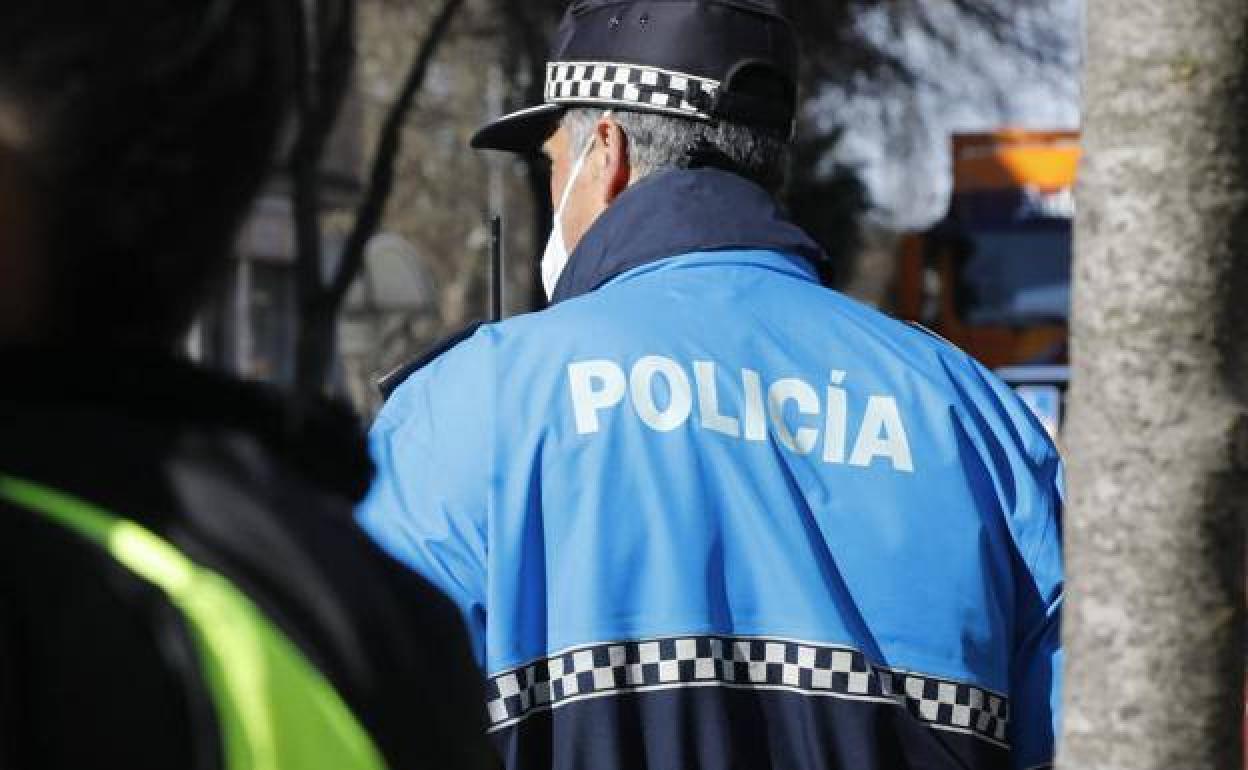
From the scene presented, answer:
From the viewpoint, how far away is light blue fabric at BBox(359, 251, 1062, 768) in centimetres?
252

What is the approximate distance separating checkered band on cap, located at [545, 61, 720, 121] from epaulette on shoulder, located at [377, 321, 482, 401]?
52 cm

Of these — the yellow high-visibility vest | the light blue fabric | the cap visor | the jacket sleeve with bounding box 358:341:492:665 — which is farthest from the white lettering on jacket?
the yellow high-visibility vest

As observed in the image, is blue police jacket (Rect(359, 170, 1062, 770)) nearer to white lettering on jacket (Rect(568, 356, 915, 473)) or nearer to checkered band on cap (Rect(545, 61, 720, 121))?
white lettering on jacket (Rect(568, 356, 915, 473))

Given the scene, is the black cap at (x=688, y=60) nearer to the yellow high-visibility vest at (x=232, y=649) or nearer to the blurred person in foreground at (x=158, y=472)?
the blurred person in foreground at (x=158, y=472)

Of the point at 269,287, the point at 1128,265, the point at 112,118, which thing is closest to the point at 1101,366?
the point at 1128,265

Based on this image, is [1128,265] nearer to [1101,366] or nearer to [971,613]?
[1101,366]

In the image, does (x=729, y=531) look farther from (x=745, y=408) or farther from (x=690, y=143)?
(x=690, y=143)

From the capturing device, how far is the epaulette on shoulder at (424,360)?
268 centimetres

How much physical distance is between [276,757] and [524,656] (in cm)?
130

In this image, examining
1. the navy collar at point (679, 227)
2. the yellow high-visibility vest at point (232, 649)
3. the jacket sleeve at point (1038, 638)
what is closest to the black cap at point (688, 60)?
the navy collar at point (679, 227)

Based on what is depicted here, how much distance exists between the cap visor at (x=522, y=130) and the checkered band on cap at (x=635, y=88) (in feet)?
0.19

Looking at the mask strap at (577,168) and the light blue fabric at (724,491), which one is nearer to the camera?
the light blue fabric at (724,491)

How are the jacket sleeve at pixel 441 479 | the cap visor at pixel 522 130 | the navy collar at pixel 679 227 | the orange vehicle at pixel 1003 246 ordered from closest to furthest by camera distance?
the jacket sleeve at pixel 441 479 → the navy collar at pixel 679 227 → the cap visor at pixel 522 130 → the orange vehicle at pixel 1003 246

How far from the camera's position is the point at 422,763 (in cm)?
135
